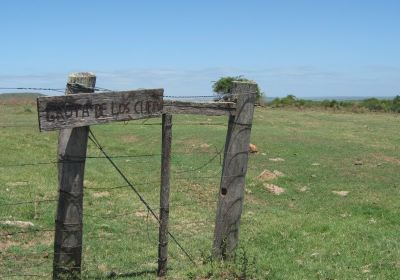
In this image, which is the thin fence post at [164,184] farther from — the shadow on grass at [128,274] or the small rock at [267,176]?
the small rock at [267,176]

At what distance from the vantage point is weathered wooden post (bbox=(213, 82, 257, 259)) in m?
7.25

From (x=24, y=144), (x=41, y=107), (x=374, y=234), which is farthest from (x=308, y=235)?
(x=24, y=144)

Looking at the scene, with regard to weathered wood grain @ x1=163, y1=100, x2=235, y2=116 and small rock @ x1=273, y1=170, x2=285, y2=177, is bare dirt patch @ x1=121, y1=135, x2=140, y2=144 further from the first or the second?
weathered wood grain @ x1=163, y1=100, x2=235, y2=116

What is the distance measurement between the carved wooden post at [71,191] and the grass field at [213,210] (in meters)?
0.42

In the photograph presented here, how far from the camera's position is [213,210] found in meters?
13.5

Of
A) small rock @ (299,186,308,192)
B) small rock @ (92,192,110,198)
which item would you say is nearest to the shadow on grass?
small rock @ (92,192,110,198)

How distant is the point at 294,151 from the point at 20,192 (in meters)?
13.8

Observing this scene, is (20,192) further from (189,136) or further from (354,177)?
(189,136)

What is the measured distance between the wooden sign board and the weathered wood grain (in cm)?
16

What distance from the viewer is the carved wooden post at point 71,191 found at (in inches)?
240

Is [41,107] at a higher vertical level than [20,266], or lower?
higher

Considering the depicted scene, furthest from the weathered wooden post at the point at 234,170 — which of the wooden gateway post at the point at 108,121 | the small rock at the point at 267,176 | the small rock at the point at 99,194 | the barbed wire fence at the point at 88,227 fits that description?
the small rock at the point at 267,176

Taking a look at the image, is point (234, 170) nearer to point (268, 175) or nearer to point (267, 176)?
point (267, 176)

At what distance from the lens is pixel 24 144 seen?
2397cm
